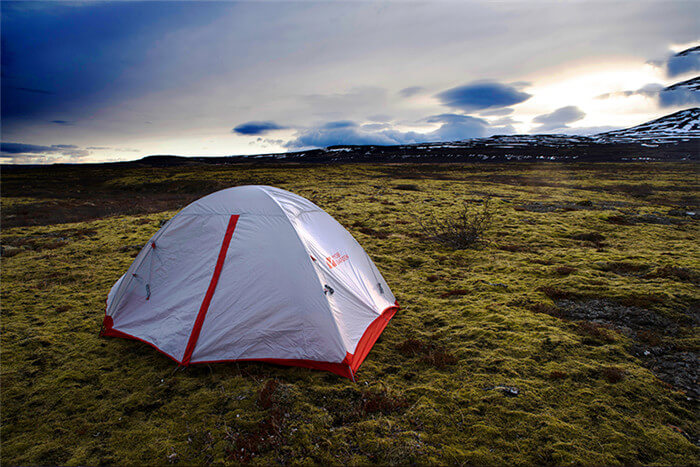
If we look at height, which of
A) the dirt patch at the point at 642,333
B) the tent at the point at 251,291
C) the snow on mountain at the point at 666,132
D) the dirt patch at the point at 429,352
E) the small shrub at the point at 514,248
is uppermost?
the snow on mountain at the point at 666,132

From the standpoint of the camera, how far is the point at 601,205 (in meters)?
23.0

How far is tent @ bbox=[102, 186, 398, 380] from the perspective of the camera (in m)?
5.52

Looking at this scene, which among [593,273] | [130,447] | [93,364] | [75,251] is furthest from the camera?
A: [75,251]

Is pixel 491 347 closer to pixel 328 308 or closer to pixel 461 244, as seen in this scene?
pixel 328 308

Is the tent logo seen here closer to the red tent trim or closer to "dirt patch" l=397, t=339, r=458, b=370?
the red tent trim

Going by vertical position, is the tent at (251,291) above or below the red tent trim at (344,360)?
above

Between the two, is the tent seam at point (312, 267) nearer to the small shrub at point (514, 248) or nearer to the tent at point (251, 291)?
the tent at point (251, 291)

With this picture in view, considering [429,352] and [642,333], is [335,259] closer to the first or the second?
[429,352]

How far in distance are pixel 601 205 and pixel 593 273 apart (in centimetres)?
1838

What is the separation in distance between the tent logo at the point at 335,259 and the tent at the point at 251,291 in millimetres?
30

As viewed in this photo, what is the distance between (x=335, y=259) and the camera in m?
6.62

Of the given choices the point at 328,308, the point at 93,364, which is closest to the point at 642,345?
the point at 328,308

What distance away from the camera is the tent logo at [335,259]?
6.39 m

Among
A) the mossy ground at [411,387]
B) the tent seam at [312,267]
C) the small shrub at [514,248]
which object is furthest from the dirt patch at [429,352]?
the small shrub at [514,248]
